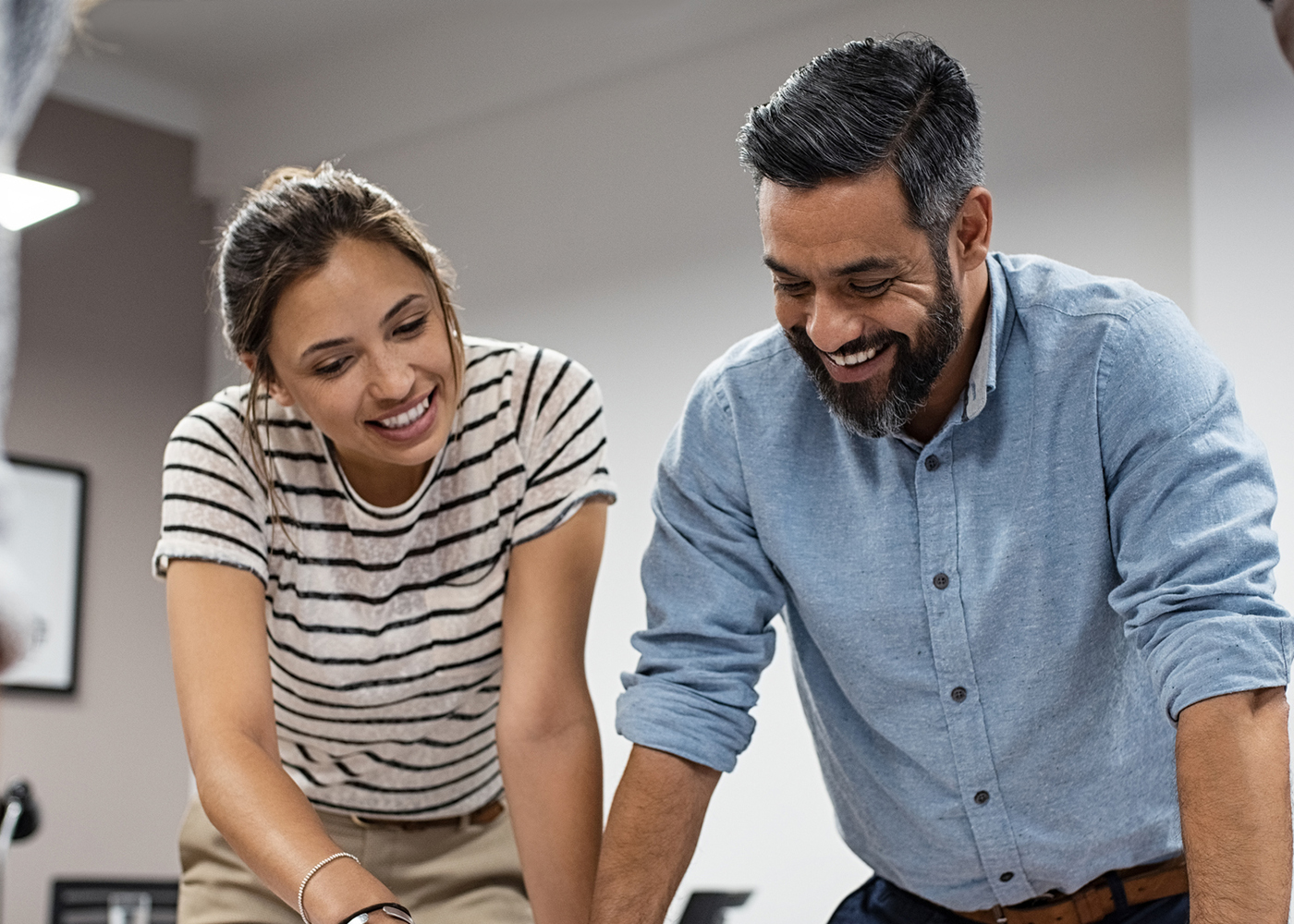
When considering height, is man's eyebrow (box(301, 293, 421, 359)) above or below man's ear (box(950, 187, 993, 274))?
below

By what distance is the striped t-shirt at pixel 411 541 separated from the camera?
1.71 metres

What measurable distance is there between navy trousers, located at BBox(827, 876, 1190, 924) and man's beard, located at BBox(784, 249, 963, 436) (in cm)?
54

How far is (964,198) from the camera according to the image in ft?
4.86

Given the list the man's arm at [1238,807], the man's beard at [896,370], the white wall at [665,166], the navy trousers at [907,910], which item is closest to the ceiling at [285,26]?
the white wall at [665,166]

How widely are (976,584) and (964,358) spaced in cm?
24

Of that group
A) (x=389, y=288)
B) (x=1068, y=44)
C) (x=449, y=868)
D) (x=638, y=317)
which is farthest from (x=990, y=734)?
(x=638, y=317)

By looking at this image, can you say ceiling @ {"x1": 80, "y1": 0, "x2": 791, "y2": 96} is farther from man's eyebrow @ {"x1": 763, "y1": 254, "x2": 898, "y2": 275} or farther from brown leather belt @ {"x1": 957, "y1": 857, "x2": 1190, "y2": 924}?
brown leather belt @ {"x1": 957, "y1": 857, "x2": 1190, "y2": 924}

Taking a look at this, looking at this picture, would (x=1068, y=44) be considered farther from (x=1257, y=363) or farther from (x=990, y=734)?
(x=990, y=734)

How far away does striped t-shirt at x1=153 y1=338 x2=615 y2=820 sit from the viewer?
171 centimetres

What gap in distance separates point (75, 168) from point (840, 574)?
3.94m

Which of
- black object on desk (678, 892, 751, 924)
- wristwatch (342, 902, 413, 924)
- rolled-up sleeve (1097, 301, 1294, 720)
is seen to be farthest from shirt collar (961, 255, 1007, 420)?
black object on desk (678, 892, 751, 924)

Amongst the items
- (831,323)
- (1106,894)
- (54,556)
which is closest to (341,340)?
(831,323)

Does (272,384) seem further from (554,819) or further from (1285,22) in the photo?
(1285,22)

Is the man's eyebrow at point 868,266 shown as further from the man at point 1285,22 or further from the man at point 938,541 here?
the man at point 1285,22
